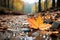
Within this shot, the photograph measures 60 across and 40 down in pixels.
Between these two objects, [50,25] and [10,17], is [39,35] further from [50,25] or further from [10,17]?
[10,17]

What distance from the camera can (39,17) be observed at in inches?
33.7

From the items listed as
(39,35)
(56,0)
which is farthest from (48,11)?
(39,35)

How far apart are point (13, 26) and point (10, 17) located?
0.53ft

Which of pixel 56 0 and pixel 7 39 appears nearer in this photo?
pixel 7 39

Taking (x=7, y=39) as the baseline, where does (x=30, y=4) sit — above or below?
above

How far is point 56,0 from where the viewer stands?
1.00 m

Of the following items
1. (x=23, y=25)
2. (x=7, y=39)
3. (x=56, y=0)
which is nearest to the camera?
(x=7, y=39)

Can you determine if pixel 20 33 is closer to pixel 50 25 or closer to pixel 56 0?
pixel 50 25

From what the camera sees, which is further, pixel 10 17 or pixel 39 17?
pixel 10 17

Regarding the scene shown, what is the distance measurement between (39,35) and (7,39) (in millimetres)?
144

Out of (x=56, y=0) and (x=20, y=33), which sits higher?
(x=56, y=0)

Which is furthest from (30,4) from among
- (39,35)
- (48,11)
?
(39,35)

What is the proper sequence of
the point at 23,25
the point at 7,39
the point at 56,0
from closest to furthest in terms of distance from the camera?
the point at 7,39 < the point at 23,25 < the point at 56,0

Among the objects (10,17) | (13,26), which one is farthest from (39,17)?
(10,17)
